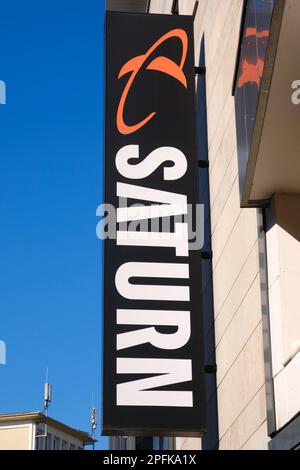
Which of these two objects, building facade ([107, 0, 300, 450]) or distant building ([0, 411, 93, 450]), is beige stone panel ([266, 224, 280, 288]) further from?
distant building ([0, 411, 93, 450])

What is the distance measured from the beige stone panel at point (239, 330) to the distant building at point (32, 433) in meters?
78.8

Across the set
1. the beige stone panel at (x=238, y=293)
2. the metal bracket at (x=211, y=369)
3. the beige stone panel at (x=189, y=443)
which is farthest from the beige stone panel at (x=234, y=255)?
the beige stone panel at (x=189, y=443)

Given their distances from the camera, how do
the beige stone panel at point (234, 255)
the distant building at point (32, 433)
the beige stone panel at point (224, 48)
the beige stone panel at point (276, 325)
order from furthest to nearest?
the distant building at point (32, 433) → the beige stone panel at point (224, 48) → the beige stone panel at point (234, 255) → the beige stone panel at point (276, 325)

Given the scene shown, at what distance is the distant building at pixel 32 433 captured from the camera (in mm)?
91625

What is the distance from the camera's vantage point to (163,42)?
53.7 feet

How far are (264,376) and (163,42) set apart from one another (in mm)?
7119

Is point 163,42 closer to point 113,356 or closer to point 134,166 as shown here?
point 134,166

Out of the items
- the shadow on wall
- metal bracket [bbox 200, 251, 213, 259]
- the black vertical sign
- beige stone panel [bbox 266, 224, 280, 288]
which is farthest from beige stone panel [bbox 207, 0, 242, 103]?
beige stone panel [bbox 266, 224, 280, 288]

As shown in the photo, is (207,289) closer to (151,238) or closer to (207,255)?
(207,255)

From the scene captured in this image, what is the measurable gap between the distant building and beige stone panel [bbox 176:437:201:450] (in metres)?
73.8

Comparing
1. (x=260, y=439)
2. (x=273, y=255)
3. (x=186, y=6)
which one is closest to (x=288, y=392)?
(x=260, y=439)

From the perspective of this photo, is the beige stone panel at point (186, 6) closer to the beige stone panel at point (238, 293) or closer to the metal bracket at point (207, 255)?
the metal bracket at point (207, 255)

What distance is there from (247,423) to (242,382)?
0.61m

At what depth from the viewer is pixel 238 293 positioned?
13.4 meters
